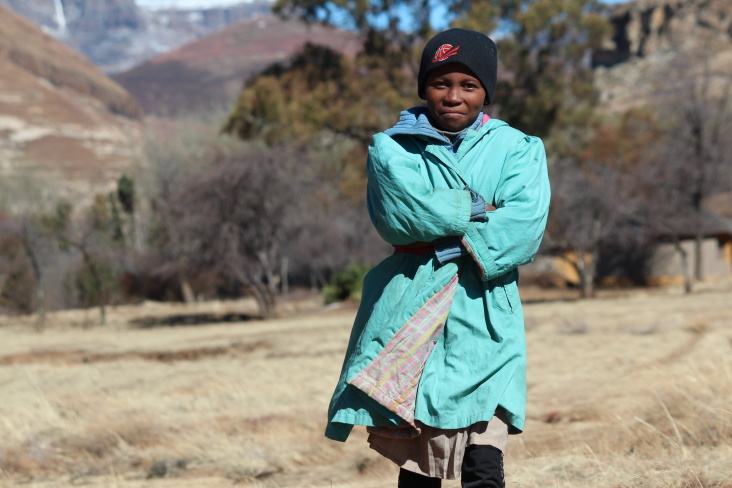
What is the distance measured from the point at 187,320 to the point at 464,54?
2338cm

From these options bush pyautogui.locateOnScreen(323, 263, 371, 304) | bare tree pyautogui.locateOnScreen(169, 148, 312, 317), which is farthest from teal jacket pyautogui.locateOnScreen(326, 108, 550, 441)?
bush pyautogui.locateOnScreen(323, 263, 371, 304)

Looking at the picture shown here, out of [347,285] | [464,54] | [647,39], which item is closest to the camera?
[464,54]

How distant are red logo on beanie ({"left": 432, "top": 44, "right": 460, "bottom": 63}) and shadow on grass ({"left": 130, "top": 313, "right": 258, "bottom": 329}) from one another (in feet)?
69.7

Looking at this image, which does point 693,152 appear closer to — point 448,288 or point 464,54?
point 464,54

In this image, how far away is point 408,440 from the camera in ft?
8.64

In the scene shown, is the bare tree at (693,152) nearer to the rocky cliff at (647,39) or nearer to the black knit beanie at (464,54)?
the black knit beanie at (464,54)

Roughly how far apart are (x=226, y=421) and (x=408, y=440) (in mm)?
3577

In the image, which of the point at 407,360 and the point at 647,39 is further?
the point at 647,39

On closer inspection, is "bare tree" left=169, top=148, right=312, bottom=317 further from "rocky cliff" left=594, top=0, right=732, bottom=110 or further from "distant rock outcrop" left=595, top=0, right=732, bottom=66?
"distant rock outcrop" left=595, top=0, right=732, bottom=66

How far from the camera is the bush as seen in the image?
91.1ft

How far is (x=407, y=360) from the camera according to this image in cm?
251

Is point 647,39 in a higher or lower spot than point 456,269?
higher

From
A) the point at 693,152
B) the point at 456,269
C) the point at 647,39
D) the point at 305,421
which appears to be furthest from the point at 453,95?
the point at 647,39

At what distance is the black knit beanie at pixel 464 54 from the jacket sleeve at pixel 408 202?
1.02 ft
